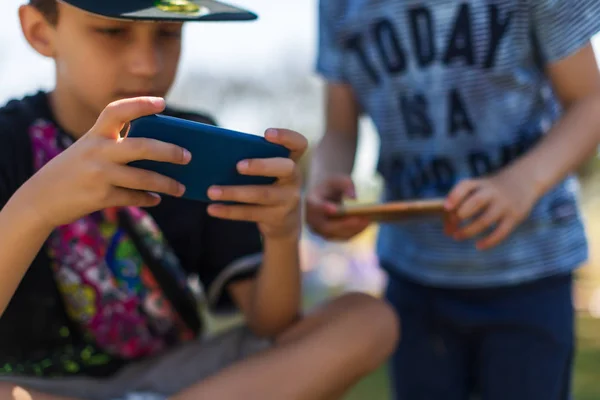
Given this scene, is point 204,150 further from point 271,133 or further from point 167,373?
point 167,373

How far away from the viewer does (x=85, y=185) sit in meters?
0.83

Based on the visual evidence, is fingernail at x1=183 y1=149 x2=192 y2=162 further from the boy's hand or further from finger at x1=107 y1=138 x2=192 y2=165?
the boy's hand

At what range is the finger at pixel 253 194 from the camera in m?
0.89

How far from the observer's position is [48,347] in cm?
109

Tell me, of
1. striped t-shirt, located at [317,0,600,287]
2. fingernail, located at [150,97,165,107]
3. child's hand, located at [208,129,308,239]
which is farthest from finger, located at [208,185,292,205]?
striped t-shirt, located at [317,0,600,287]

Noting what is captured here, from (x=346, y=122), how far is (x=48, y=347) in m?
0.60

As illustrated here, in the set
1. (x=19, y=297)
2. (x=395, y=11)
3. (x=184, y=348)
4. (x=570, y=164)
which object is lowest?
(x=184, y=348)

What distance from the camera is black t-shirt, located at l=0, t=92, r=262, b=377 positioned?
41.4 inches

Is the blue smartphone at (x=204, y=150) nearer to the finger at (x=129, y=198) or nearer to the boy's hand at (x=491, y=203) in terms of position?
the finger at (x=129, y=198)

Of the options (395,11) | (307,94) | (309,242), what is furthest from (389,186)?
(307,94)

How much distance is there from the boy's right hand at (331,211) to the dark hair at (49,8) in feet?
1.48

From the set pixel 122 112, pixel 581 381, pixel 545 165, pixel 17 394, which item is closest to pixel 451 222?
pixel 545 165

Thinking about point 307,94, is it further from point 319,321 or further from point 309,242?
point 319,321

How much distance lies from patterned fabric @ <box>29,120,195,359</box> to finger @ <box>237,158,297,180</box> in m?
0.32
